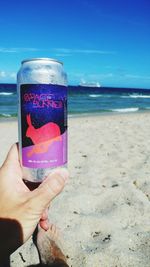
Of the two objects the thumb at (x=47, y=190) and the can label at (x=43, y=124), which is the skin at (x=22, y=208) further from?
the can label at (x=43, y=124)

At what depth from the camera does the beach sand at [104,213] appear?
268 cm

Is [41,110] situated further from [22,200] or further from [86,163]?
[86,163]

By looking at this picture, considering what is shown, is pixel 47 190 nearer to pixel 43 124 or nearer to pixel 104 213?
pixel 43 124

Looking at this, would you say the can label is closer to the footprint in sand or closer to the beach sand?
the footprint in sand

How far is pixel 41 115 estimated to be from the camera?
5.57 feet

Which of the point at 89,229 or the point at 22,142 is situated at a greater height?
the point at 22,142

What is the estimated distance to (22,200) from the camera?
5.78 feet

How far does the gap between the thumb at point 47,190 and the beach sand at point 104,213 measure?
1133 mm

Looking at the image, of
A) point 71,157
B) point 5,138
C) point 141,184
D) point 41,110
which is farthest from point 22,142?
point 5,138

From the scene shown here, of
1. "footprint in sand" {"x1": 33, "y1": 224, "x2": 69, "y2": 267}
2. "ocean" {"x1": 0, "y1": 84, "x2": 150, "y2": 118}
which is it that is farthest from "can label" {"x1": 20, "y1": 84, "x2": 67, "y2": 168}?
"ocean" {"x1": 0, "y1": 84, "x2": 150, "y2": 118}

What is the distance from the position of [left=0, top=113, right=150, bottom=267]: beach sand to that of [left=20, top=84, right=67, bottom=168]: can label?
127 cm

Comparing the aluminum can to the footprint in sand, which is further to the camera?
the footprint in sand

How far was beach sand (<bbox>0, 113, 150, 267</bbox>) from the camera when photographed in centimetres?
268

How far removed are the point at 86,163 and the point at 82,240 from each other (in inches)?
96.1
